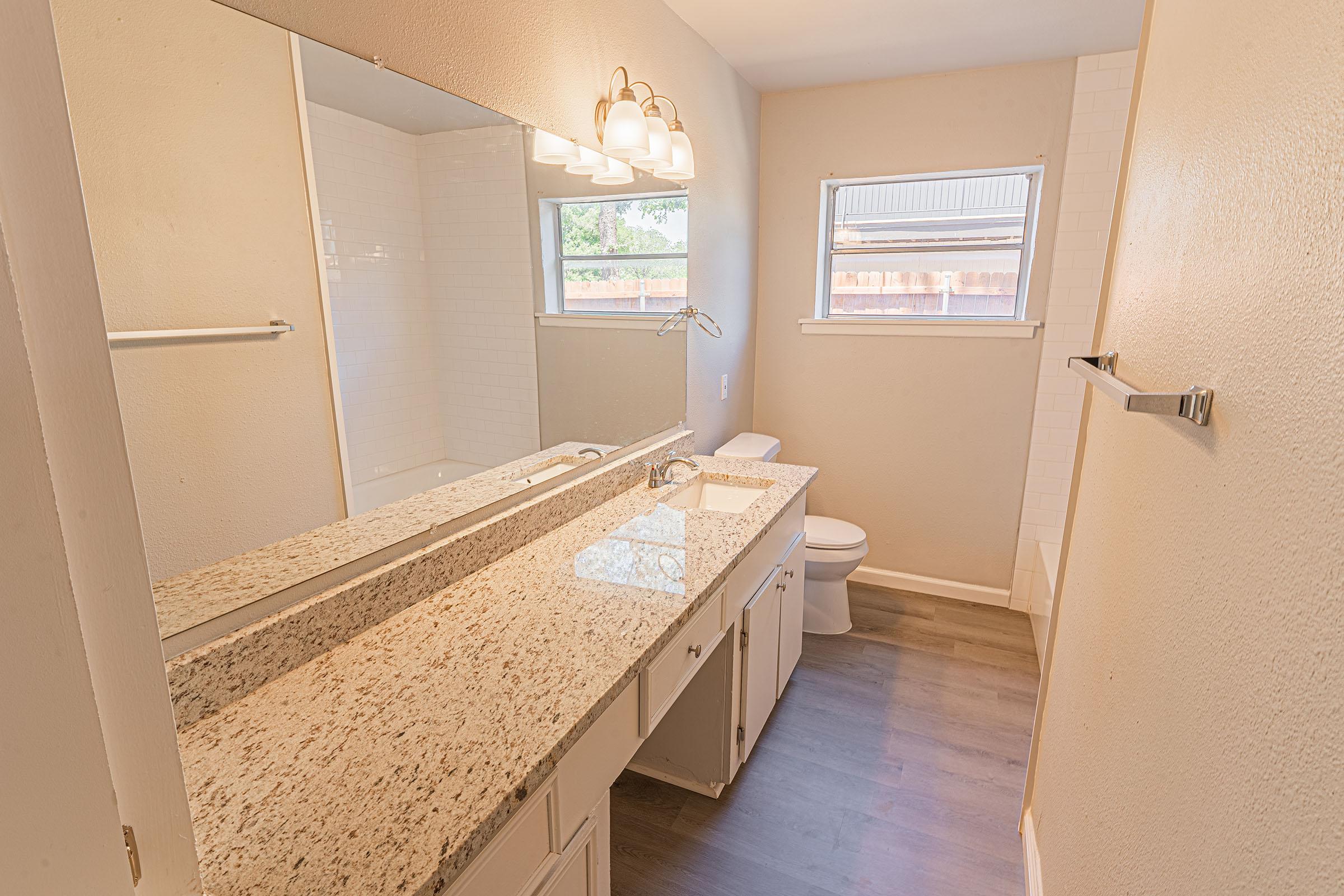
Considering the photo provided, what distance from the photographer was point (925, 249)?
10.7 ft

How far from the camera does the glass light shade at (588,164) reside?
1.92m

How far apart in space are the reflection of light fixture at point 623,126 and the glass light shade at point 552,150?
0.11 m

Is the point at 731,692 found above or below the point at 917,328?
below

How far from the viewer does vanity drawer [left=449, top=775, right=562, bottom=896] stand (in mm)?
875

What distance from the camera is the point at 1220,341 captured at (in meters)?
0.80

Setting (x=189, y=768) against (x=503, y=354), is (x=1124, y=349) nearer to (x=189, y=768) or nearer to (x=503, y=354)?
(x=503, y=354)

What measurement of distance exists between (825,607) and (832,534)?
13.3 inches

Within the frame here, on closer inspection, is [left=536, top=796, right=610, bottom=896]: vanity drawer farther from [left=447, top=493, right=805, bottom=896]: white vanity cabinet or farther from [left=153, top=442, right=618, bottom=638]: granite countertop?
[left=153, top=442, right=618, bottom=638]: granite countertop

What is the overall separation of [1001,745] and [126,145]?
272 centimetres

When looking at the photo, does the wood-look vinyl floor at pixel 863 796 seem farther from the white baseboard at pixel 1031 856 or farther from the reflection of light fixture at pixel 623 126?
the reflection of light fixture at pixel 623 126

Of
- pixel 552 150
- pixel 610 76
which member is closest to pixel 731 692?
pixel 552 150

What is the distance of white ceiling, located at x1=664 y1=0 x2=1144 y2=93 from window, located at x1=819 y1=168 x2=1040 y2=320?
0.49 m

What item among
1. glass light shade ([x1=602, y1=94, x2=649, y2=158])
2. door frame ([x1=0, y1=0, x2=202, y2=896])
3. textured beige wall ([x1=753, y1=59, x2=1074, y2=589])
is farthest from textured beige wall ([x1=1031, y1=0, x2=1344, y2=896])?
textured beige wall ([x1=753, y1=59, x2=1074, y2=589])

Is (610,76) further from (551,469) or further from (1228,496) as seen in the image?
(1228,496)
